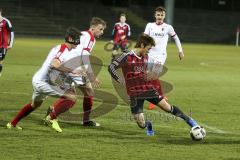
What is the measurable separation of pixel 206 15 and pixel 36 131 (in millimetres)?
52383

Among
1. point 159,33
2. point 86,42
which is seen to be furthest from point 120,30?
point 86,42

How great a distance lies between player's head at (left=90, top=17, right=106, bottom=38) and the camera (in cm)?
1065

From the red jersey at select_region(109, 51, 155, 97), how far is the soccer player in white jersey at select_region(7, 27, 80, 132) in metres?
0.79

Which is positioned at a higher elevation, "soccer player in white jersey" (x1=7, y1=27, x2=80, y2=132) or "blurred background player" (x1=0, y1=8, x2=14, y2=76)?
"soccer player in white jersey" (x1=7, y1=27, x2=80, y2=132)

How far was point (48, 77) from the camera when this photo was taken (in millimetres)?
9859

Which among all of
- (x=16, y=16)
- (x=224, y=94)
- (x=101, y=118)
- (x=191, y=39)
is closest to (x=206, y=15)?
(x=191, y=39)

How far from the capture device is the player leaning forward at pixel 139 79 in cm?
938

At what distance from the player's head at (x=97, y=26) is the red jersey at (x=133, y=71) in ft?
4.61

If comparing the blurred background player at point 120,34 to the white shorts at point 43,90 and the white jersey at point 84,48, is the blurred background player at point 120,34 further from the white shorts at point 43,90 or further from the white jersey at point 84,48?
the white shorts at point 43,90

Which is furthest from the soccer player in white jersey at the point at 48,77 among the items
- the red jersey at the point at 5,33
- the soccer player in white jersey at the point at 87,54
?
the red jersey at the point at 5,33

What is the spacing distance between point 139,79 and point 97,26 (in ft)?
5.46

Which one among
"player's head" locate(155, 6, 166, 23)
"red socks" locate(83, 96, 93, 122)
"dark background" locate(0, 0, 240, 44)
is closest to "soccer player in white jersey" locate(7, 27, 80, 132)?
"red socks" locate(83, 96, 93, 122)

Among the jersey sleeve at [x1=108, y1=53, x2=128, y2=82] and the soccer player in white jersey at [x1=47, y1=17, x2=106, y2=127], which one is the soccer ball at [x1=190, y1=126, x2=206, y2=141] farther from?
the soccer player in white jersey at [x1=47, y1=17, x2=106, y2=127]

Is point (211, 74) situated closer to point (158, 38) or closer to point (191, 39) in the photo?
point (158, 38)
